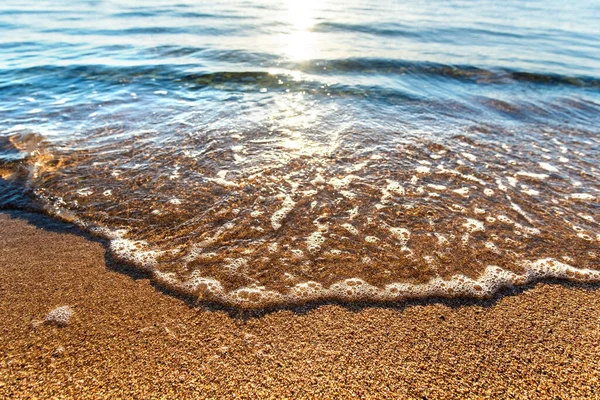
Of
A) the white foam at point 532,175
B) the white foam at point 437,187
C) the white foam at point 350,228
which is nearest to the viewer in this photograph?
the white foam at point 350,228

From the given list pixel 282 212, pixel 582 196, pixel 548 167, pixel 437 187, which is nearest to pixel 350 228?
pixel 282 212

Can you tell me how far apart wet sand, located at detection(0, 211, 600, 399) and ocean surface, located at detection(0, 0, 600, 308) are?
200 millimetres

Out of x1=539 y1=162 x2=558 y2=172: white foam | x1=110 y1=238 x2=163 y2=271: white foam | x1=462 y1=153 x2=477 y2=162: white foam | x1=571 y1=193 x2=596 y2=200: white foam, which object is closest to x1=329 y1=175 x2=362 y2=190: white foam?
x1=462 y1=153 x2=477 y2=162: white foam

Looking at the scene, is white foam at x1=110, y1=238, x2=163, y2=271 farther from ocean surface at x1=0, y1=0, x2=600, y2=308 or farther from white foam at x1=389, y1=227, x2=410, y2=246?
white foam at x1=389, y1=227, x2=410, y2=246

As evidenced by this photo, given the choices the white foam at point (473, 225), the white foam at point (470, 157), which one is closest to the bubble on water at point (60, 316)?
the white foam at point (473, 225)

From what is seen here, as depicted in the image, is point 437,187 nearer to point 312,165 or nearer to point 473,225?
point 473,225

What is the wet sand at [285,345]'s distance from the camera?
194 cm

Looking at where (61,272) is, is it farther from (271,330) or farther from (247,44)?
(247,44)

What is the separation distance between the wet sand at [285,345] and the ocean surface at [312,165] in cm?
20

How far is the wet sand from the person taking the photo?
6.36 ft

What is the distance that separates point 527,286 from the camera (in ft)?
8.80

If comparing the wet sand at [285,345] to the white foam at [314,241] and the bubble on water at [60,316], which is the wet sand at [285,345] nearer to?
the bubble on water at [60,316]

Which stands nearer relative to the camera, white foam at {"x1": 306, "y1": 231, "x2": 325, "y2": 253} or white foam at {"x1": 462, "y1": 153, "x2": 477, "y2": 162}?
white foam at {"x1": 306, "y1": 231, "x2": 325, "y2": 253}

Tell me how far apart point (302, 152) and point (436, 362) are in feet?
9.93
